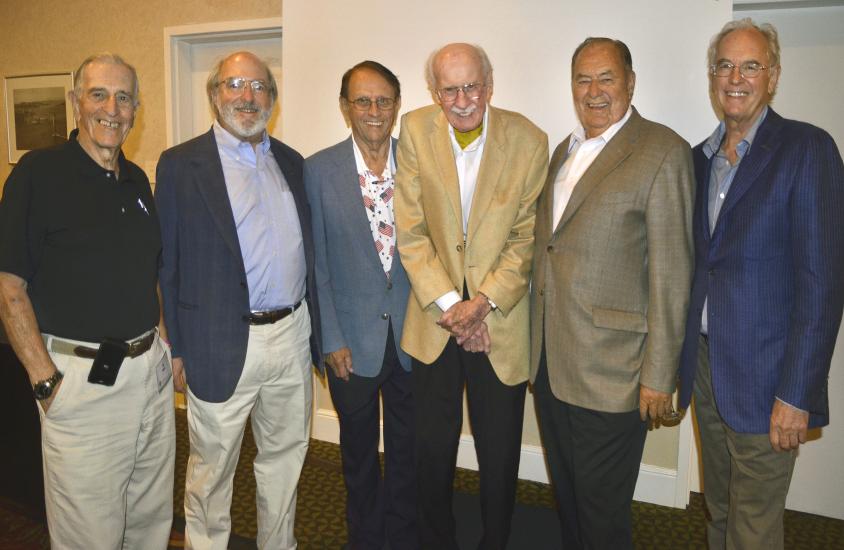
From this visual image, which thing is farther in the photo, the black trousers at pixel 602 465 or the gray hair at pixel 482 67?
the gray hair at pixel 482 67

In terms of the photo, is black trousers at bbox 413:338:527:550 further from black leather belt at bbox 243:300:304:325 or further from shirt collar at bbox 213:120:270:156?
shirt collar at bbox 213:120:270:156

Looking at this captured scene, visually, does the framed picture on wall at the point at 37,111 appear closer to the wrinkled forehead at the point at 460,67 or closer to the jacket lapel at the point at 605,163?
the wrinkled forehead at the point at 460,67

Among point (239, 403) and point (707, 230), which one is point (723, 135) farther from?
point (239, 403)

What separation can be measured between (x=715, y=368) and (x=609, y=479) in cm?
50

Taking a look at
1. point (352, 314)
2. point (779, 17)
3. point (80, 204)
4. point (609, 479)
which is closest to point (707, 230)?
point (609, 479)

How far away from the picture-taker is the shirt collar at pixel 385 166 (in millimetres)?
2189

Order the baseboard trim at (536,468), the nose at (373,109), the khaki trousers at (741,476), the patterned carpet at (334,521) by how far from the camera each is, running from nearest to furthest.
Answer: the khaki trousers at (741,476) < the nose at (373,109) < the patterned carpet at (334,521) < the baseboard trim at (536,468)

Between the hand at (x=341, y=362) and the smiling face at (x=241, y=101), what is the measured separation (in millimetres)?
883

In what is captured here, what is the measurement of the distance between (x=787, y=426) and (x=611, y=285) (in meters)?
0.63

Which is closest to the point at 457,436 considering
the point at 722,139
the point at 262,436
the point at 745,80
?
the point at 262,436

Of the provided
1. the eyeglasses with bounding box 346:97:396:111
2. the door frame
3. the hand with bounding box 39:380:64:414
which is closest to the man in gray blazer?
the eyeglasses with bounding box 346:97:396:111

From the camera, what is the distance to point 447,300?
192 cm

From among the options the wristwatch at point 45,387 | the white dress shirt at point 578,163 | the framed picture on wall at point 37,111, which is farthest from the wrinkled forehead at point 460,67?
the framed picture on wall at point 37,111

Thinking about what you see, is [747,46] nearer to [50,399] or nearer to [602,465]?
[602,465]
